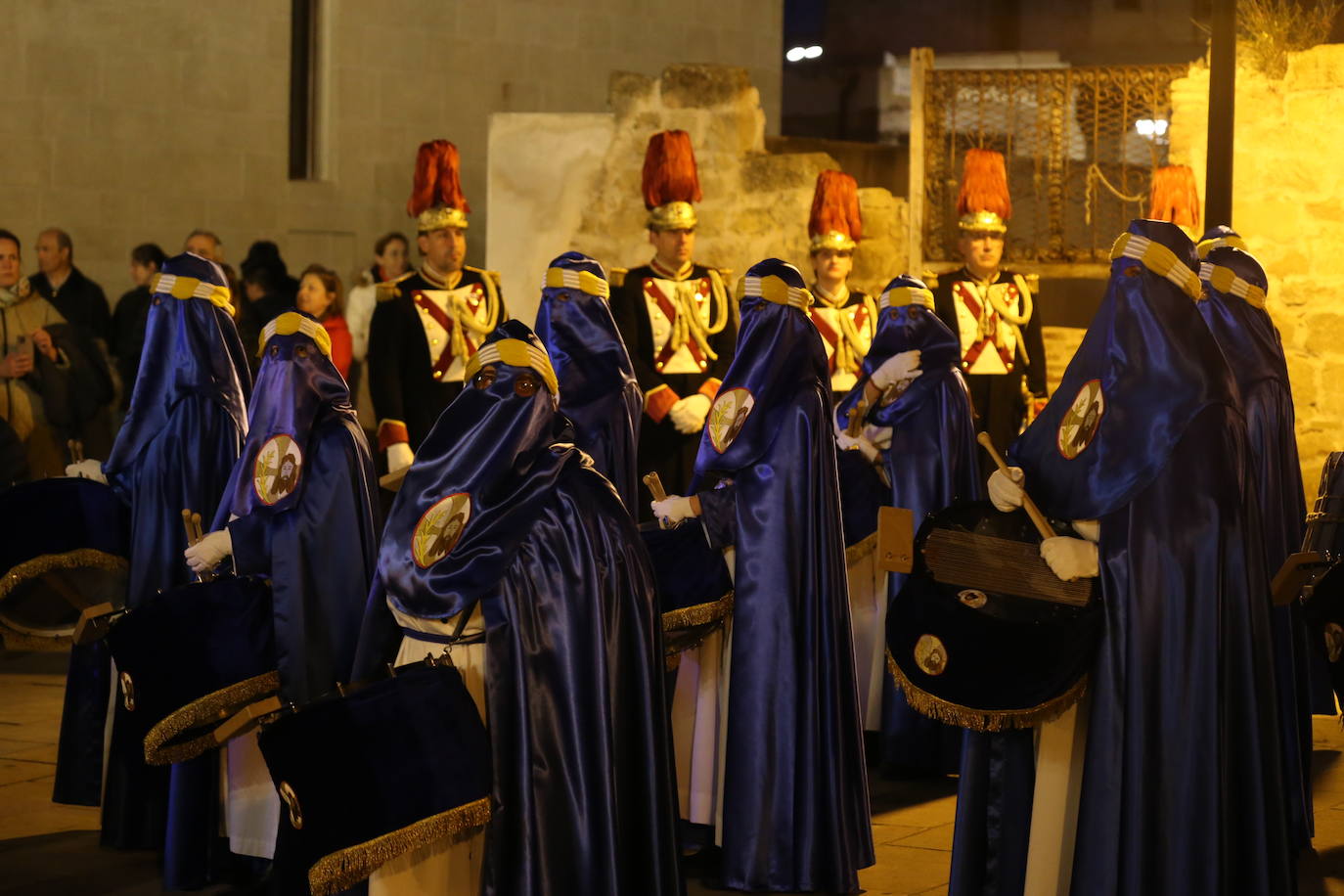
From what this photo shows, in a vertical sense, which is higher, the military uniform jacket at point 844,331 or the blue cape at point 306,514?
the military uniform jacket at point 844,331

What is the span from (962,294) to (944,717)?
5.60 metres

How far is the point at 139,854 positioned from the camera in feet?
18.9

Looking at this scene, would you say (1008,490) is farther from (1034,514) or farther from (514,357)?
(514,357)

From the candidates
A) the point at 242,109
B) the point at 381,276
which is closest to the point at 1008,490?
the point at 381,276

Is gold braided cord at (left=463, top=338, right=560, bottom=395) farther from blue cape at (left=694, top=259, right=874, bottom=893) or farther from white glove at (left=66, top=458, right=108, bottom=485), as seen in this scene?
white glove at (left=66, top=458, right=108, bottom=485)

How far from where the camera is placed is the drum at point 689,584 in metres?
5.36

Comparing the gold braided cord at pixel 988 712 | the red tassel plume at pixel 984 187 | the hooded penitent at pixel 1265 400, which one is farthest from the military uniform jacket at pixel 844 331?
the gold braided cord at pixel 988 712

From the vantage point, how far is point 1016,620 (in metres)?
4.10

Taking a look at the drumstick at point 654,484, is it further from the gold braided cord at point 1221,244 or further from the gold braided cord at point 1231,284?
the gold braided cord at point 1221,244

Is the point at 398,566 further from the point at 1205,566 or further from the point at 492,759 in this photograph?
the point at 1205,566

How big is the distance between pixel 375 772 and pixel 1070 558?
1656 mm

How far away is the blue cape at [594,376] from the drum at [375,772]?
8.41 ft

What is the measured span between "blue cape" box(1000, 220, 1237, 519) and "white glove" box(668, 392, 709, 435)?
3.88m

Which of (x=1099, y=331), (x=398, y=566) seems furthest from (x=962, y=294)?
(x=398, y=566)
